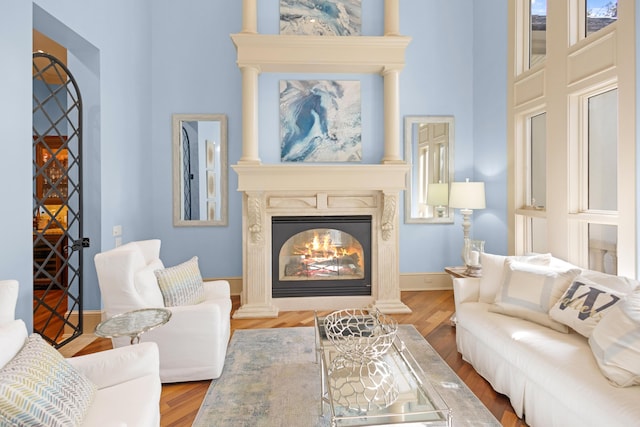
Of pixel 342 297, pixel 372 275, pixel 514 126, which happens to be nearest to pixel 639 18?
pixel 514 126

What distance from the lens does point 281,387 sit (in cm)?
258

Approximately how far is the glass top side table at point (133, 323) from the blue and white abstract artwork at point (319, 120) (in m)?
2.79

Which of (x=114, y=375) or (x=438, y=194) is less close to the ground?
(x=438, y=194)

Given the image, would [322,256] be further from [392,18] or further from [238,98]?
[392,18]

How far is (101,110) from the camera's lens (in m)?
3.49

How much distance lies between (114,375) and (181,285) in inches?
46.4

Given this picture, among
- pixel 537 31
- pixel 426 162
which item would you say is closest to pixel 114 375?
pixel 426 162

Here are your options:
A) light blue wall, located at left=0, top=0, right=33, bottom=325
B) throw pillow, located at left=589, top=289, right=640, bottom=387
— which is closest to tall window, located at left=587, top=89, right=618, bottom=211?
throw pillow, located at left=589, top=289, right=640, bottom=387

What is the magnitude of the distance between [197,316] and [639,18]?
3.60 meters

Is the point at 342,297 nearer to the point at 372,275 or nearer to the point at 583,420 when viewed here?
the point at 372,275

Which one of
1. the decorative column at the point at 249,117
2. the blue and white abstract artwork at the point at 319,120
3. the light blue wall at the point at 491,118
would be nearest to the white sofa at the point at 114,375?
the decorative column at the point at 249,117

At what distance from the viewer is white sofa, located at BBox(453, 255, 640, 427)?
1.71 metres

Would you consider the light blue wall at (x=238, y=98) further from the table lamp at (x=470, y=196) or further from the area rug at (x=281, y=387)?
the area rug at (x=281, y=387)

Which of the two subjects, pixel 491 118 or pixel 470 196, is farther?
pixel 491 118
